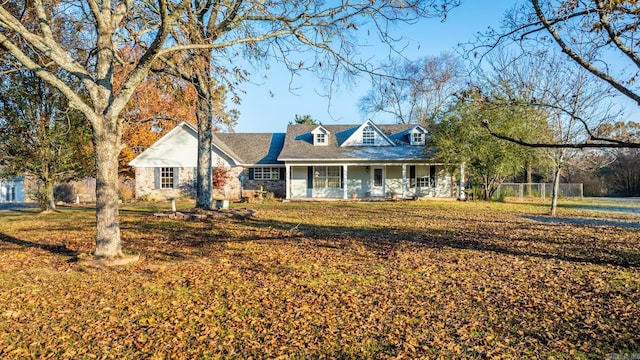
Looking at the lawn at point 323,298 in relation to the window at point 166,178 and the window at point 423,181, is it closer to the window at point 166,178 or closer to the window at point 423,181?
the window at point 166,178

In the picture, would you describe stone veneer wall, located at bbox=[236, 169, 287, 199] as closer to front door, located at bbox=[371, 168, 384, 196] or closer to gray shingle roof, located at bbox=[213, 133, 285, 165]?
gray shingle roof, located at bbox=[213, 133, 285, 165]

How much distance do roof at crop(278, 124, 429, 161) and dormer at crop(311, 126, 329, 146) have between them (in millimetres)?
345

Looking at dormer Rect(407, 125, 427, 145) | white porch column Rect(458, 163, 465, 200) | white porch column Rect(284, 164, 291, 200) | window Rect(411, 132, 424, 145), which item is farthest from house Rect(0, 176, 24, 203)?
white porch column Rect(458, 163, 465, 200)

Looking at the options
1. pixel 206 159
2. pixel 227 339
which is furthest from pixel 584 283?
pixel 206 159

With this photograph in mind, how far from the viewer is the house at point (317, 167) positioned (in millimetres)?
25125

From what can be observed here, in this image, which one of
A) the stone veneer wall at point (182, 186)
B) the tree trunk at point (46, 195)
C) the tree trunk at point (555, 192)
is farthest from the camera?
the stone veneer wall at point (182, 186)

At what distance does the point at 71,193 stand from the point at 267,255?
25236 millimetres

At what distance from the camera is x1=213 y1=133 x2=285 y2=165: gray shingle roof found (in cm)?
2683

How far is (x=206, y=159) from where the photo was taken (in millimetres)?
14219

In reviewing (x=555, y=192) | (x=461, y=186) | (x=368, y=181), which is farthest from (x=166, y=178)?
(x=555, y=192)

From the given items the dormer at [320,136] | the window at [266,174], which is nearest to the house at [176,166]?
the window at [266,174]

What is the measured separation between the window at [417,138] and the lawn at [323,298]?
1795cm

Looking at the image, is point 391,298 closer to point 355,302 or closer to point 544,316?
point 355,302

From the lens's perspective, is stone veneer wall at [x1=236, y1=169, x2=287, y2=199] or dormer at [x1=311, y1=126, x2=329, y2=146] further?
dormer at [x1=311, y1=126, x2=329, y2=146]
